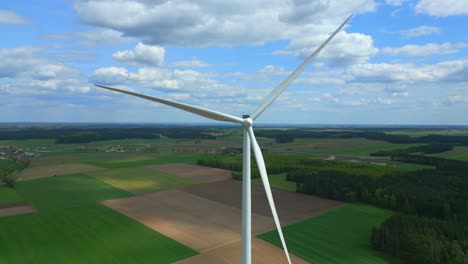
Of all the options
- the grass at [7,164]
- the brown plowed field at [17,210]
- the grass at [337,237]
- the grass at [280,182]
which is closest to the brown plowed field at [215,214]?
the grass at [337,237]

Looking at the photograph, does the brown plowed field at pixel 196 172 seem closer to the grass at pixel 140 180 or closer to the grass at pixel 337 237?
the grass at pixel 140 180

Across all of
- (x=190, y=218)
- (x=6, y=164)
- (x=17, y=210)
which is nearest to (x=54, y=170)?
(x=6, y=164)

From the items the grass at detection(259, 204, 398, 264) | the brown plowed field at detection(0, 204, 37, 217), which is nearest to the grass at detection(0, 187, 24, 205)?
the brown plowed field at detection(0, 204, 37, 217)

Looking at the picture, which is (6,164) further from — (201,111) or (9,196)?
(201,111)

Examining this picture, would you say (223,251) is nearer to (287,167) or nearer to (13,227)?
(13,227)

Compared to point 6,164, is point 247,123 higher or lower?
higher

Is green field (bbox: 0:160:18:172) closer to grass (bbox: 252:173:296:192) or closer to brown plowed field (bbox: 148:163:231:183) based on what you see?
brown plowed field (bbox: 148:163:231:183)
